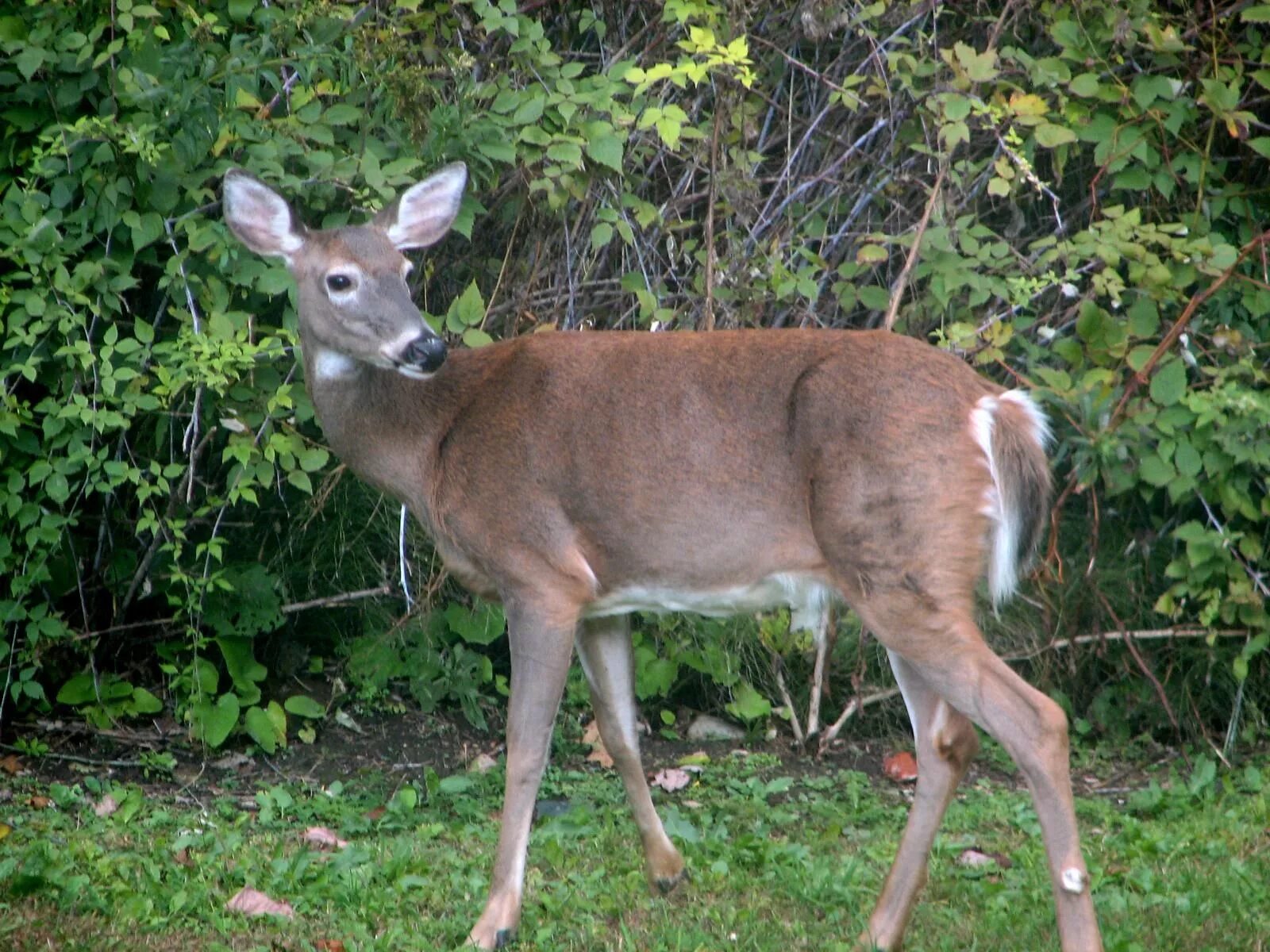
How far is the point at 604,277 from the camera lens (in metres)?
6.03

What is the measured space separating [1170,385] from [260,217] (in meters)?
2.87

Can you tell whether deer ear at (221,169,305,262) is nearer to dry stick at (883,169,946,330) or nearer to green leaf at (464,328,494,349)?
green leaf at (464,328,494,349)

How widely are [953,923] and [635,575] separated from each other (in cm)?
119

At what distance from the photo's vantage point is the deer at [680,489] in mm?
3705

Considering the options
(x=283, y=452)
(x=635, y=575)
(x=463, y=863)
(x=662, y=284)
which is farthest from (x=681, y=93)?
(x=463, y=863)

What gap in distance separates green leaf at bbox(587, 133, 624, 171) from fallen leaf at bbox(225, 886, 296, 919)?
7.99 feet

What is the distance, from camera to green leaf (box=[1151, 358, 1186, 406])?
509 centimetres

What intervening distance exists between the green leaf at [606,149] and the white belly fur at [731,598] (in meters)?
1.52

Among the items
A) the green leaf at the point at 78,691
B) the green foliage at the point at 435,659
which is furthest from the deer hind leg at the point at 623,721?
the green leaf at the point at 78,691

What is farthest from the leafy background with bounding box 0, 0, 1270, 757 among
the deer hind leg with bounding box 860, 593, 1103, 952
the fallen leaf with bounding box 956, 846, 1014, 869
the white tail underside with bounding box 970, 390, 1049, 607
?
the deer hind leg with bounding box 860, 593, 1103, 952

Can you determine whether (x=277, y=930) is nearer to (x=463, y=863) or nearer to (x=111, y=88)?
(x=463, y=863)

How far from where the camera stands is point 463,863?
4434 mm

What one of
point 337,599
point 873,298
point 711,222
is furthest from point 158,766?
point 873,298

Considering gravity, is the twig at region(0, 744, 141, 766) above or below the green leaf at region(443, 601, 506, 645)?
below
